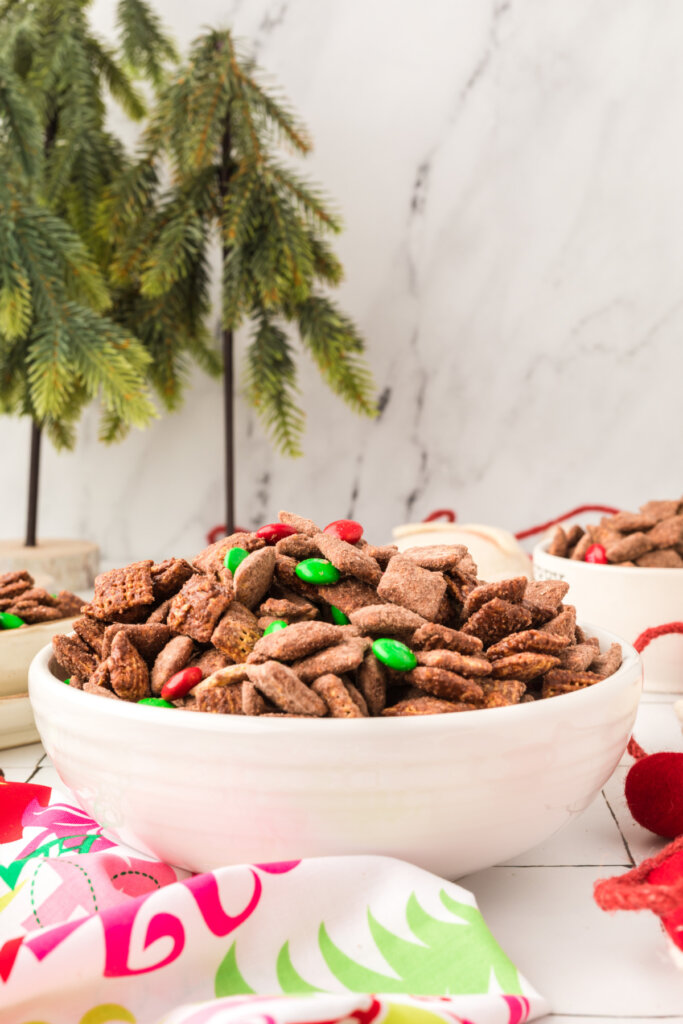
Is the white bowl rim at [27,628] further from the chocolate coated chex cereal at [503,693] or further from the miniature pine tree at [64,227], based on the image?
the miniature pine tree at [64,227]

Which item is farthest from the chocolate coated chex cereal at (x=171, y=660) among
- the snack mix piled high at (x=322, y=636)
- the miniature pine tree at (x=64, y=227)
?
the miniature pine tree at (x=64, y=227)

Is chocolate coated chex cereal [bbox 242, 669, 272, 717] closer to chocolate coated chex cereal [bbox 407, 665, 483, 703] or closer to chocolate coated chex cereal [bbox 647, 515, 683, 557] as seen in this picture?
chocolate coated chex cereal [bbox 407, 665, 483, 703]

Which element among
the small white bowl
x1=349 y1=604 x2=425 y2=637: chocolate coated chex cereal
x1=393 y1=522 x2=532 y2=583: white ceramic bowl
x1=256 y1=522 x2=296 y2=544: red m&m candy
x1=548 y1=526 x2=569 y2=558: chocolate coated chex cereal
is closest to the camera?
x1=349 y1=604 x2=425 y2=637: chocolate coated chex cereal

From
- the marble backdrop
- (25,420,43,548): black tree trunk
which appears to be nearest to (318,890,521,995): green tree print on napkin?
(25,420,43,548): black tree trunk

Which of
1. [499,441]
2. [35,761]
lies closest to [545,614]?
[35,761]

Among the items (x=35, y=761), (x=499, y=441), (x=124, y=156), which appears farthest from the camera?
(x=499, y=441)

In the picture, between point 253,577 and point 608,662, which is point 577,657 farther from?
point 253,577

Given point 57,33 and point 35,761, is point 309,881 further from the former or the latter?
→ point 57,33

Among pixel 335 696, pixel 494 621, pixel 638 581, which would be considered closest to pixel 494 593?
pixel 494 621
